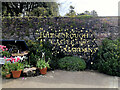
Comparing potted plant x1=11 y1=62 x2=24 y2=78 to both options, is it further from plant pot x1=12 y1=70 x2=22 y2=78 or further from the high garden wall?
the high garden wall

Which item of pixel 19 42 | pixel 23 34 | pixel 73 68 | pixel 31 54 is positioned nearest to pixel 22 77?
pixel 31 54

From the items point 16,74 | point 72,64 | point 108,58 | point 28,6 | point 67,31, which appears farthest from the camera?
point 28,6

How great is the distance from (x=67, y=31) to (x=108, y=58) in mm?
2113

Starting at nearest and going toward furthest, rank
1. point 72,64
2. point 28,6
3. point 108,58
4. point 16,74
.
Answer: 1. point 16,74
2. point 108,58
3. point 72,64
4. point 28,6

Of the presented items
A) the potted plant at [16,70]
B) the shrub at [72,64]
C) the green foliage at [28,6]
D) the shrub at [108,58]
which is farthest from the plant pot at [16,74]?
the green foliage at [28,6]

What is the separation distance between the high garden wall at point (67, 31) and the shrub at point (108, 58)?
0.38 m

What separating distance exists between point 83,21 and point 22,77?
361 centimetres

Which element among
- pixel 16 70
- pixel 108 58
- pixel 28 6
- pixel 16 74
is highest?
pixel 28 6

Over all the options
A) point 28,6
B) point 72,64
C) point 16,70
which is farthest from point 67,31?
point 28,6

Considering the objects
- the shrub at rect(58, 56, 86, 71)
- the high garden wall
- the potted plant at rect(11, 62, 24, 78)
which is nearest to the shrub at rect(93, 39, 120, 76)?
the high garden wall

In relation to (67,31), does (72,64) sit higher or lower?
lower

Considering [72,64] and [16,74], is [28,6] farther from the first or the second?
[16,74]

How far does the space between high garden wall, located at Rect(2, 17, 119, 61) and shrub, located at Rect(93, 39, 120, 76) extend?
1.24 ft

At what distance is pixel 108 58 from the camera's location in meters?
5.20
